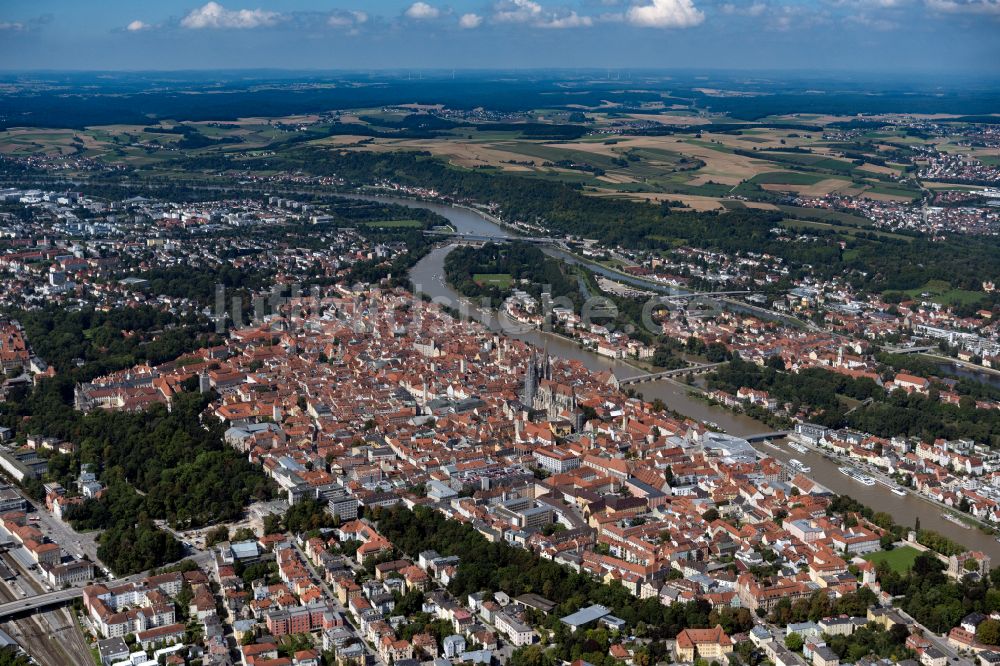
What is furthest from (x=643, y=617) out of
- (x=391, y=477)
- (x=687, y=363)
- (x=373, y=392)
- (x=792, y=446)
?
(x=687, y=363)

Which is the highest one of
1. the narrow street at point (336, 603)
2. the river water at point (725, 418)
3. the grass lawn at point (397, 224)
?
the grass lawn at point (397, 224)

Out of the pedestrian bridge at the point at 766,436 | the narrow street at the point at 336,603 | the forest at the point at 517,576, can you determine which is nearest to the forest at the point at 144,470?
the narrow street at the point at 336,603

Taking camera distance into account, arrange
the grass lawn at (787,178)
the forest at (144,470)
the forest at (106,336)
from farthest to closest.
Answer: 1. the grass lawn at (787,178)
2. the forest at (106,336)
3. the forest at (144,470)

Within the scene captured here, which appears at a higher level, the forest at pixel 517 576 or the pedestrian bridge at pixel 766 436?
the forest at pixel 517 576

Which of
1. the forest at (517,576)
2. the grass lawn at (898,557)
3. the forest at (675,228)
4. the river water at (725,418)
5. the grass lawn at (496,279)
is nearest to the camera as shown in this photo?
the forest at (517,576)

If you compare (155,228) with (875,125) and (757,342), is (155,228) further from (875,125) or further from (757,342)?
(875,125)

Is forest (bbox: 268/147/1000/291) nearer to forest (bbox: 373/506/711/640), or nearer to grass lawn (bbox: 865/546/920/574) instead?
grass lawn (bbox: 865/546/920/574)

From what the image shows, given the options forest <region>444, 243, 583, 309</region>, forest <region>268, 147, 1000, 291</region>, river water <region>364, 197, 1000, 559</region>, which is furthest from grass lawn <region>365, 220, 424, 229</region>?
river water <region>364, 197, 1000, 559</region>

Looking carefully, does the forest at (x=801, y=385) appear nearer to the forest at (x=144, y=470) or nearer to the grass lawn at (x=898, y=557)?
the grass lawn at (x=898, y=557)
